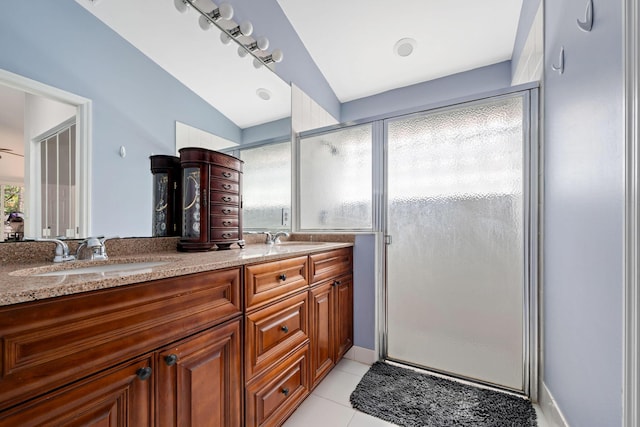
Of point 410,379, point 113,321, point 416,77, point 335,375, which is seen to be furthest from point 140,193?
point 416,77

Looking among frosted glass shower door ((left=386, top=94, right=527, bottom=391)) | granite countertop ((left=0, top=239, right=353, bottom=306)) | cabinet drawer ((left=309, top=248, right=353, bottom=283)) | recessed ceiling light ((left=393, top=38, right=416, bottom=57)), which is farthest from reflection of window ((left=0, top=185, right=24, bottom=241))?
recessed ceiling light ((left=393, top=38, right=416, bottom=57))

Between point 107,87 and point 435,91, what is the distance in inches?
102

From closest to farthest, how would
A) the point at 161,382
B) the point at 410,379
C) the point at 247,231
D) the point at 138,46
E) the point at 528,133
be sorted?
the point at 161,382, the point at 138,46, the point at 528,133, the point at 410,379, the point at 247,231

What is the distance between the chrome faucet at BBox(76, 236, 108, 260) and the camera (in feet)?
3.26

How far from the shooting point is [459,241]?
1.65 metres

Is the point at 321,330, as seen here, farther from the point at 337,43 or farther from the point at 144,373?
the point at 337,43

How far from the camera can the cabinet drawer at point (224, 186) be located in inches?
52.4

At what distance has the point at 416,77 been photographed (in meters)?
2.57

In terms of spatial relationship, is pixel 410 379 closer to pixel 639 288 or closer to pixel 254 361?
pixel 254 361

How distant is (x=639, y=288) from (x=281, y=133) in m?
1.99

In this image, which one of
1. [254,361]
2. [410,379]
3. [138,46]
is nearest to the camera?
[254,361]

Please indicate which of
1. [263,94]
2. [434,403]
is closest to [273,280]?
[434,403]

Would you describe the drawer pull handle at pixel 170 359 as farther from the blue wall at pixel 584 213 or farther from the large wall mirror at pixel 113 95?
the blue wall at pixel 584 213

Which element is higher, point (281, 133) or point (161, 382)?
point (281, 133)
